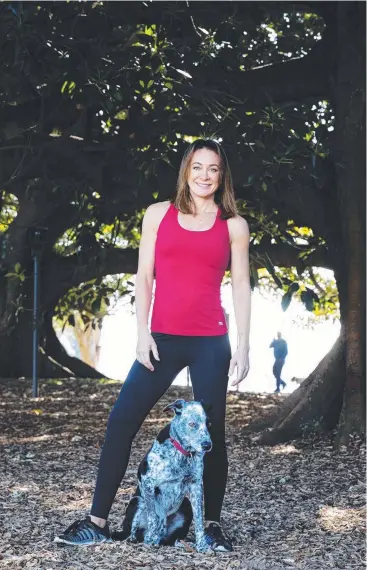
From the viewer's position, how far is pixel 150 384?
4086mm

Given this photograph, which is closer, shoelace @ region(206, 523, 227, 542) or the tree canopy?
shoelace @ region(206, 523, 227, 542)

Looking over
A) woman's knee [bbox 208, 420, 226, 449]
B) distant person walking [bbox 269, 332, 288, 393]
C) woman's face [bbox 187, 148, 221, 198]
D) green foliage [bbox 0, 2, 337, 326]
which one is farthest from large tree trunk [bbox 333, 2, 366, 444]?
distant person walking [bbox 269, 332, 288, 393]

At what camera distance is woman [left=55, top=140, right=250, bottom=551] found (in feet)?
13.2

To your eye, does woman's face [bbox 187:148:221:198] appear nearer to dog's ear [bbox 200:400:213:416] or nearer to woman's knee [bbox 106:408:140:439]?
dog's ear [bbox 200:400:213:416]

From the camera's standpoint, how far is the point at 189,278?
4000 mm

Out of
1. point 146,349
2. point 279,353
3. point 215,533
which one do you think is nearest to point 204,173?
point 146,349

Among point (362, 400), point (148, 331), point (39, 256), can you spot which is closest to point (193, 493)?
point (148, 331)

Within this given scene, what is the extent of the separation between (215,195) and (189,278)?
19.7 inches

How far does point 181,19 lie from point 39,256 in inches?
186

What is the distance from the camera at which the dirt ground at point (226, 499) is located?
4.09 meters

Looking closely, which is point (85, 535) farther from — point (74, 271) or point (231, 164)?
point (74, 271)

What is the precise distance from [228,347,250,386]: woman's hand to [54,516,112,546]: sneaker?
96 centimetres

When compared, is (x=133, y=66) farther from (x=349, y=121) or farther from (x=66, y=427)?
(x=66, y=427)

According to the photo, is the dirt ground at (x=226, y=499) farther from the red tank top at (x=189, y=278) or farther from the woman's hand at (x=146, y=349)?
the red tank top at (x=189, y=278)
